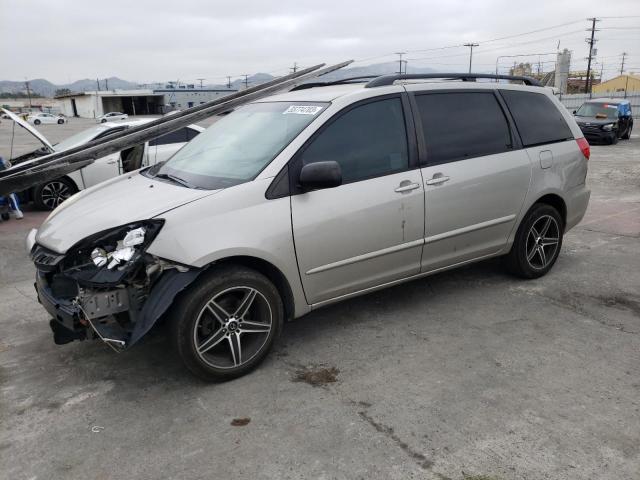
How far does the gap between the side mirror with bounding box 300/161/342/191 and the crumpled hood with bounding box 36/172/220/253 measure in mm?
596

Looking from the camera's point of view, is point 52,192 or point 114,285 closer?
point 114,285

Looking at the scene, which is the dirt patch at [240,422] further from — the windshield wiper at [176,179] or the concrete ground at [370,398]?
the windshield wiper at [176,179]

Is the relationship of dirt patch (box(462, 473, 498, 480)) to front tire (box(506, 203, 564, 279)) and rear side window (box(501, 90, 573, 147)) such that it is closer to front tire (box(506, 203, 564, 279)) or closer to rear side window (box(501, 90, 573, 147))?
front tire (box(506, 203, 564, 279))

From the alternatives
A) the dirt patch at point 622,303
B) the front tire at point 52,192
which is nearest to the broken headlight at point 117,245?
the dirt patch at point 622,303

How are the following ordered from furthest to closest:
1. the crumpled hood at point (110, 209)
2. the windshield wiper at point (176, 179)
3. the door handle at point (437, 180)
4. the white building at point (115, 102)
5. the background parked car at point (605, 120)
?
the white building at point (115, 102), the background parked car at point (605, 120), the door handle at point (437, 180), the windshield wiper at point (176, 179), the crumpled hood at point (110, 209)

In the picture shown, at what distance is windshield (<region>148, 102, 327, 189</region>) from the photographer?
3.51 m

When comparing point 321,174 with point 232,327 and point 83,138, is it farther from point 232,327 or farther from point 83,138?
point 83,138

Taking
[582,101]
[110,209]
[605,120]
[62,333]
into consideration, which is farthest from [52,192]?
[582,101]

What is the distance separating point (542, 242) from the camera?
4.91 metres

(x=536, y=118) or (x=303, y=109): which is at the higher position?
(x=303, y=109)

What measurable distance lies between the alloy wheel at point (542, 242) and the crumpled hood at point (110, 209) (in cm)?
311

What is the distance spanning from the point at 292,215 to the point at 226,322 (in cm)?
80

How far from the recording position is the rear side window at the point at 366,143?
11.7 feet

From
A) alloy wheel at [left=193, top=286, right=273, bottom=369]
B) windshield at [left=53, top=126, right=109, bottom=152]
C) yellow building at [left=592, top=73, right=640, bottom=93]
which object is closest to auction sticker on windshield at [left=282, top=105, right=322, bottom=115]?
alloy wheel at [left=193, top=286, right=273, bottom=369]
